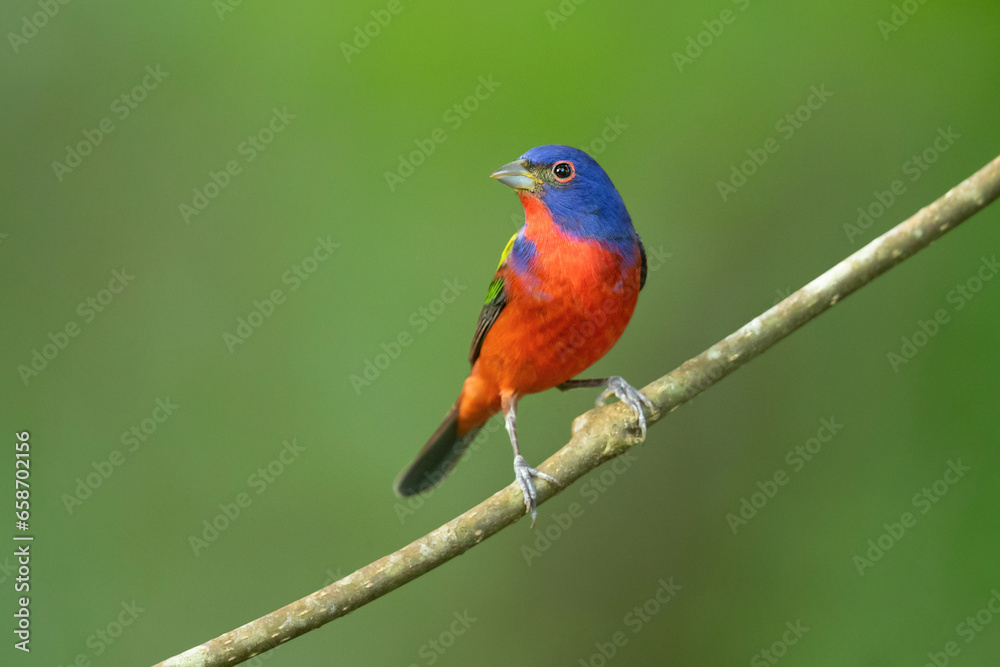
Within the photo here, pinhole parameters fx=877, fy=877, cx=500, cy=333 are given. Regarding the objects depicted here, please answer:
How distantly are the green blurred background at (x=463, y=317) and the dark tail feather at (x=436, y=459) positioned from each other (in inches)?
36.3

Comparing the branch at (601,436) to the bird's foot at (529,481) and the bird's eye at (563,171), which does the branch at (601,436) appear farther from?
the bird's eye at (563,171)

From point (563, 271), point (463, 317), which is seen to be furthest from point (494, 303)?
point (463, 317)

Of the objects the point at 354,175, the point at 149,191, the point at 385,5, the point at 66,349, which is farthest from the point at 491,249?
the point at 66,349

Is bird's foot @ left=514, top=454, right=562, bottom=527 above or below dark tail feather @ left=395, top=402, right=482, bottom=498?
above

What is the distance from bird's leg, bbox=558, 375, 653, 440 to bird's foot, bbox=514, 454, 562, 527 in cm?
41

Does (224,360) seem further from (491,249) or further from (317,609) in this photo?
(317,609)

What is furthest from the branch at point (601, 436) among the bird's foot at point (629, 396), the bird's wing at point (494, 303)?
the bird's wing at point (494, 303)

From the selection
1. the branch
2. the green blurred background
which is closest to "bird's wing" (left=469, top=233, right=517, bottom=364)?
the branch

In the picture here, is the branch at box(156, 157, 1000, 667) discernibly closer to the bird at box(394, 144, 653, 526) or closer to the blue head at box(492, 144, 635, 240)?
the bird at box(394, 144, 653, 526)

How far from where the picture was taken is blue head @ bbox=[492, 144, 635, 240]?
3668mm

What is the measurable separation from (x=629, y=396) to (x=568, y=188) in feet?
2.99

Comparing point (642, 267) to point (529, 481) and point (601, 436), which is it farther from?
point (529, 481)

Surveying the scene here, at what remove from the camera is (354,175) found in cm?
602

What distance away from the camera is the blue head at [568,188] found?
12.0ft
